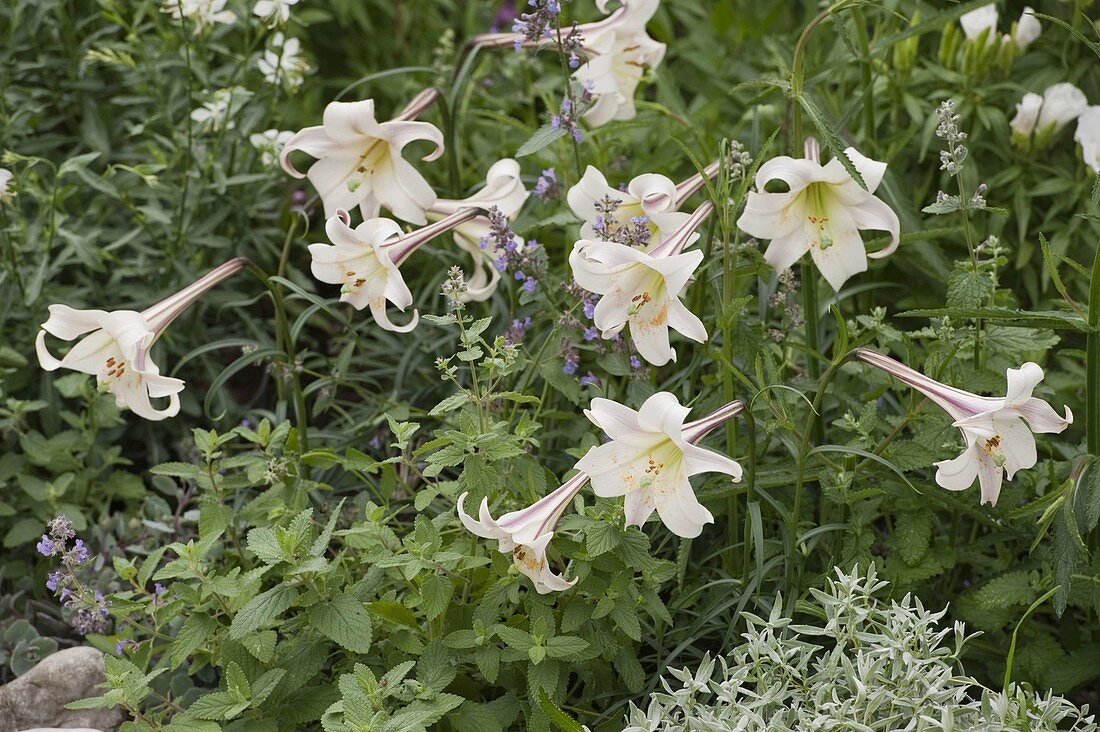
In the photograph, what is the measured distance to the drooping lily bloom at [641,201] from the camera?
2031 millimetres

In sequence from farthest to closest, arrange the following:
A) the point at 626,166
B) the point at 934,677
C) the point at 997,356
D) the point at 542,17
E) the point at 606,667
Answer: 1. the point at 626,166
2. the point at 997,356
3. the point at 542,17
4. the point at 606,667
5. the point at 934,677

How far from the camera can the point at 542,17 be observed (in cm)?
214

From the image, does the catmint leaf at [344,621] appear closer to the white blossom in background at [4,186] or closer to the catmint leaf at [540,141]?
the catmint leaf at [540,141]

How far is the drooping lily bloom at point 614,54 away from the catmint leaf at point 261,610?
3.64 ft

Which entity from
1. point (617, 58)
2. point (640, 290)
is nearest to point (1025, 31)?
point (617, 58)

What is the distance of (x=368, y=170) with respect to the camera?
2260 millimetres

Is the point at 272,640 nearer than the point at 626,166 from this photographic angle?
Yes

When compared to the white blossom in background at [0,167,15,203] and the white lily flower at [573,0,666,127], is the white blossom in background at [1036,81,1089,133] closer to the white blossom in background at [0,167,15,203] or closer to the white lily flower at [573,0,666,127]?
the white lily flower at [573,0,666,127]

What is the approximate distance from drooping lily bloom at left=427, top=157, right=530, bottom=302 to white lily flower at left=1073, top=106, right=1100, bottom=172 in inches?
52.6

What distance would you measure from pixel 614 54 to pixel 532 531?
1.18 m

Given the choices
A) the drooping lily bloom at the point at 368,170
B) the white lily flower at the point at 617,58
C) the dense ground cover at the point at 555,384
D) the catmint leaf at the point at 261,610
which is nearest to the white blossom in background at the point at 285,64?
the dense ground cover at the point at 555,384

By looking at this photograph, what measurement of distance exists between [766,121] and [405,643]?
71.5 inches

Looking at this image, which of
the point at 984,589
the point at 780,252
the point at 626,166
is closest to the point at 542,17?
the point at 780,252

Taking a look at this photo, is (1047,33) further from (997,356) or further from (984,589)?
(984,589)
